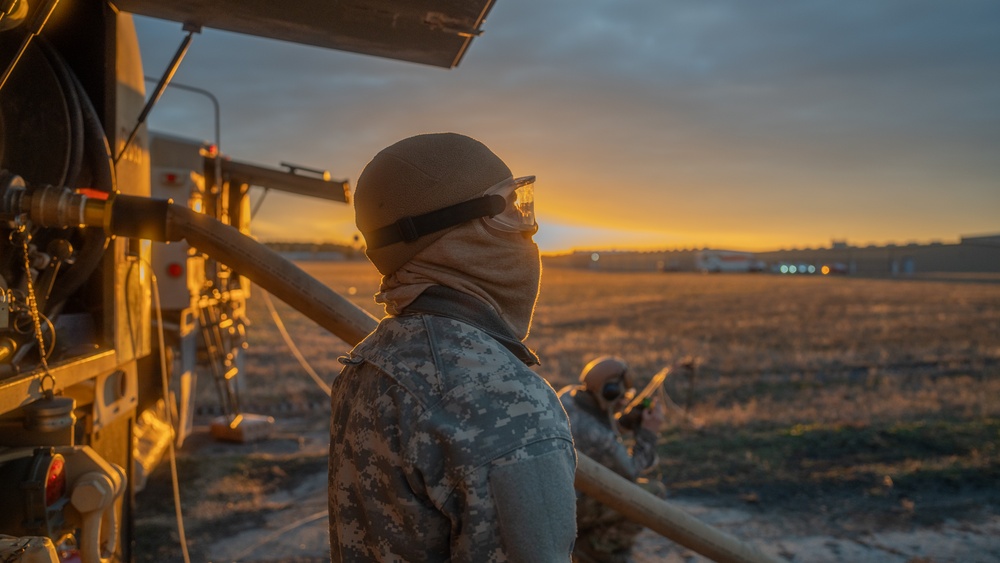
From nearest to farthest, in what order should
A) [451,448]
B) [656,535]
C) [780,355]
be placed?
[451,448], [656,535], [780,355]

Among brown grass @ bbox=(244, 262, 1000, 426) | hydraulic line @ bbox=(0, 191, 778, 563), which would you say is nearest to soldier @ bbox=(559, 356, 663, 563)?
hydraulic line @ bbox=(0, 191, 778, 563)

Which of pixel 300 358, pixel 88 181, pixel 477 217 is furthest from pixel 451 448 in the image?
pixel 300 358

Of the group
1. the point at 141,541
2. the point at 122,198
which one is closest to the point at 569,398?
the point at 122,198

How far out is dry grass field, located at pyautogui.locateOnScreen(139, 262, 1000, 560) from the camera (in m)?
7.23

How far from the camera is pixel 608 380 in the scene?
496 cm

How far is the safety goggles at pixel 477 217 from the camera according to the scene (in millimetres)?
1673

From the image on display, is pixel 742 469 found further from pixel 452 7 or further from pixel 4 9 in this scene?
pixel 4 9

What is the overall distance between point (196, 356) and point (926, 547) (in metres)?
7.35

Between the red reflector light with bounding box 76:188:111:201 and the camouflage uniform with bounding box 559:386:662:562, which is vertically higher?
the red reflector light with bounding box 76:188:111:201

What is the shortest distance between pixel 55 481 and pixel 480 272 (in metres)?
1.70

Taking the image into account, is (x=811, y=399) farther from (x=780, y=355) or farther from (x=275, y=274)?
(x=275, y=274)

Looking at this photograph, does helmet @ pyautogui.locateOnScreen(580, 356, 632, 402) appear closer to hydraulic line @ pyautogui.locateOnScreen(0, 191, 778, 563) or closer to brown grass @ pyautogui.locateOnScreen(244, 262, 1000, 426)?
hydraulic line @ pyautogui.locateOnScreen(0, 191, 778, 563)

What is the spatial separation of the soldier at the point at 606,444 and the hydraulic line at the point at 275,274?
133cm

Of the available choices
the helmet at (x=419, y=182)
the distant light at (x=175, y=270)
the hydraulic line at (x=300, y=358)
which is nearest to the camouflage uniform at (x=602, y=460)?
the helmet at (x=419, y=182)
